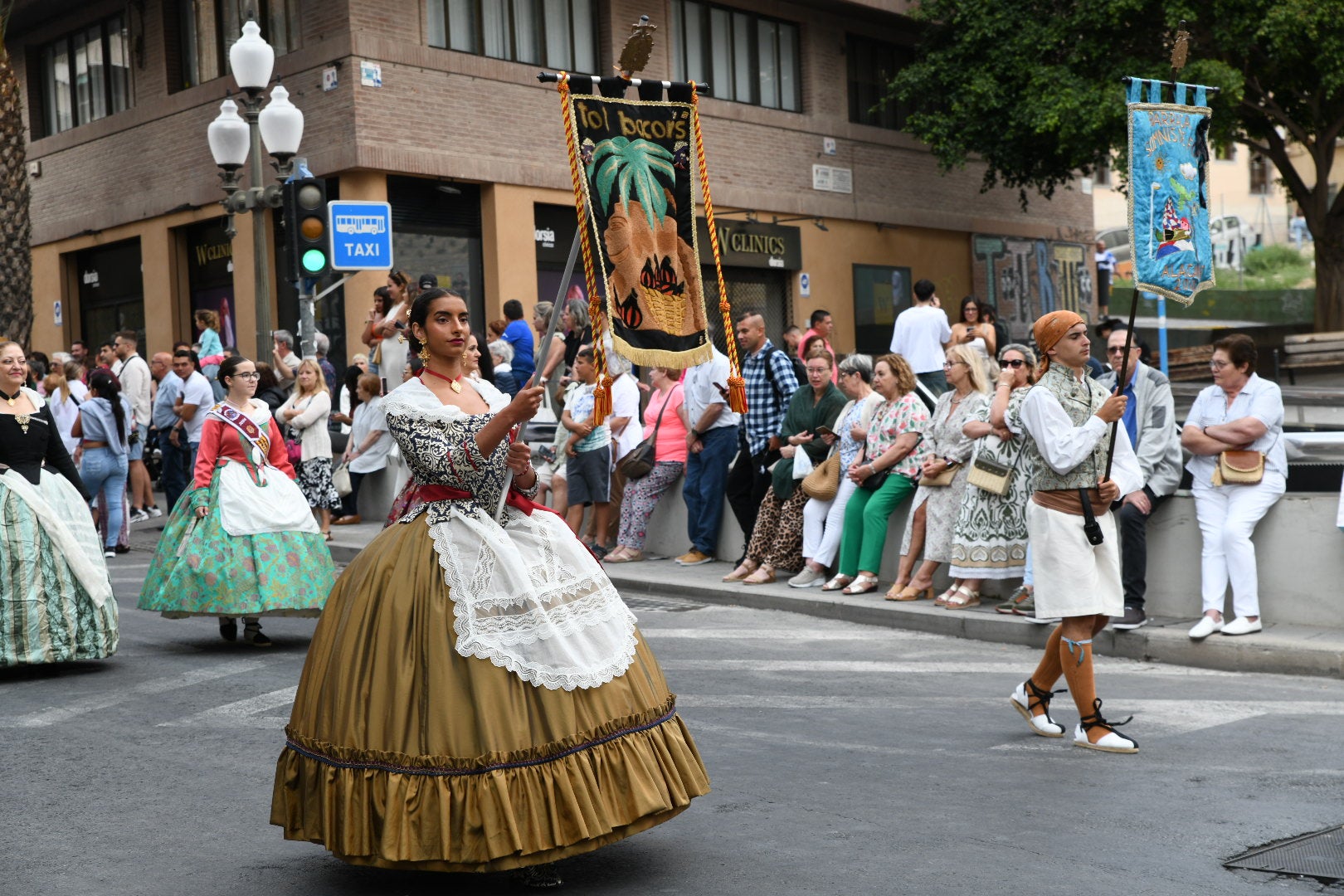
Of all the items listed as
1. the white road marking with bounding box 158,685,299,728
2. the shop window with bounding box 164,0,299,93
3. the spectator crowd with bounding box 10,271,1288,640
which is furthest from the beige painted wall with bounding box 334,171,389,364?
the white road marking with bounding box 158,685,299,728

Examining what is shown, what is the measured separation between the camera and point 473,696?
476 cm

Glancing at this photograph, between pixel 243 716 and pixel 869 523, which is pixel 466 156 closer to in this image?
pixel 869 523

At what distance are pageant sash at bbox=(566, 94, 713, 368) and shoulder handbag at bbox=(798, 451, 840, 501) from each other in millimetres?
5937

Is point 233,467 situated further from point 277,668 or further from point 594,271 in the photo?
point 594,271

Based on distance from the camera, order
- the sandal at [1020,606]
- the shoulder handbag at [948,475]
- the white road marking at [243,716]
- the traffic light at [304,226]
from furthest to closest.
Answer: the traffic light at [304,226] → the shoulder handbag at [948,475] → the sandal at [1020,606] → the white road marking at [243,716]

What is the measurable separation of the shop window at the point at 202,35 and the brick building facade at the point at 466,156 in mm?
40

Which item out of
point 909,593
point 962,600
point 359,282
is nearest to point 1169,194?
point 962,600

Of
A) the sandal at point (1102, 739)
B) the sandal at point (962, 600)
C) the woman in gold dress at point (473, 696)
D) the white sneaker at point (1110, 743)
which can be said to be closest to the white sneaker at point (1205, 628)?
the sandal at point (962, 600)

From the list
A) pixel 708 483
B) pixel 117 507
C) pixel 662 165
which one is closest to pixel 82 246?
pixel 117 507

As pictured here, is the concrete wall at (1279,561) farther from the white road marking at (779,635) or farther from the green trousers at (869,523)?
the green trousers at (869,523)

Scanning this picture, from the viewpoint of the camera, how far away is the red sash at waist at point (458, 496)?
203 inches

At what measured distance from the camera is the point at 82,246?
26188 mm

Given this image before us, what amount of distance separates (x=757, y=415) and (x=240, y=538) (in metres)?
4.66

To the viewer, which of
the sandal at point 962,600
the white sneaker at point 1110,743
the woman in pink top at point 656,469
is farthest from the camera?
the woman in pink top at point 656,469
